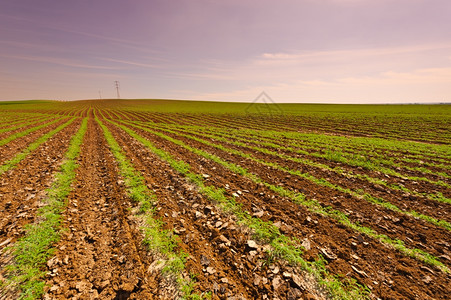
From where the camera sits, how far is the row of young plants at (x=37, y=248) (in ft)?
10.7

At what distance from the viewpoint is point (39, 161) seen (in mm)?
9773

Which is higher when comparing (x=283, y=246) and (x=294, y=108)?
(x=294, y=108)

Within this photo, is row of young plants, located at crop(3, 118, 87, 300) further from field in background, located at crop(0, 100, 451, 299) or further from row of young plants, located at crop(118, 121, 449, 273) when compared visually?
row of young plants, located at crop(118, 121, 449, 273)

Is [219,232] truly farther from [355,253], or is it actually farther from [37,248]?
[37,248]

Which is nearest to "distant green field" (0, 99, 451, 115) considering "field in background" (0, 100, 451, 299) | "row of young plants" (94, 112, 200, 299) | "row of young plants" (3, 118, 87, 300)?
"field in background" (0, 100, 451, 299)

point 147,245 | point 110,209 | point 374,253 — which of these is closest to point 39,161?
point 110,209

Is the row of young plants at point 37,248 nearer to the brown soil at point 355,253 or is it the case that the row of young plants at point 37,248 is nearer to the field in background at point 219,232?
the field in background at point 219,232

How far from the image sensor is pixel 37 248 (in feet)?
13.5

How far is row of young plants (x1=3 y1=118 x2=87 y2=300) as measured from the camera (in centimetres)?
327

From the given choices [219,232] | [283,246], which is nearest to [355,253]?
[283,246]

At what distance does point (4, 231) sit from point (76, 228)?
1.64 metres

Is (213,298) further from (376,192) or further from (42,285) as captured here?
(376,192)

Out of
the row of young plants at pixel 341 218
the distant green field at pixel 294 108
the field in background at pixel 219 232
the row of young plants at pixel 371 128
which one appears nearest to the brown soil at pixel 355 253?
the field in background at pixel 219 232

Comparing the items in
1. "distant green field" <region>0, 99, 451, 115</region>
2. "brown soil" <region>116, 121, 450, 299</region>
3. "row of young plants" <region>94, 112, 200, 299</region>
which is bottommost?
"brown soil" <region>116, 121, 450, 299</region>
